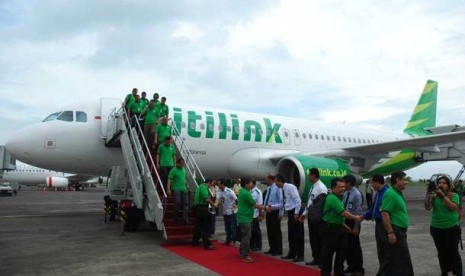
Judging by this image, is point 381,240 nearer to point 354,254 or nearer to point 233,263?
point 354,254

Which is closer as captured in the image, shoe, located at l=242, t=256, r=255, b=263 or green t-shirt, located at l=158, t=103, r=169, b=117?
shoe, located at l=242, t=256, r=255, b=263

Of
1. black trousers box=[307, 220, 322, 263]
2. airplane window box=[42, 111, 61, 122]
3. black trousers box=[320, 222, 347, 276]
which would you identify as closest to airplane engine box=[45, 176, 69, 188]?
airplane window box=[42, 111, 61, 122]

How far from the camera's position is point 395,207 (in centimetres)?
522

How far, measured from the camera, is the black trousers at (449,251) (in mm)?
6133

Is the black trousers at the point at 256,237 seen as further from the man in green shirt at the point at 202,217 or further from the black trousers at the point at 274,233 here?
the man in green shirt at the point at 202,217

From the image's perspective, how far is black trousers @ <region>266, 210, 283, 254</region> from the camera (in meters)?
8.34

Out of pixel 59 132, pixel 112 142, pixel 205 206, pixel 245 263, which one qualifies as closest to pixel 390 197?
pixel 245 263

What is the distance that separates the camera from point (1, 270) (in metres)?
6.57

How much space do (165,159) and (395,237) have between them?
6562mm

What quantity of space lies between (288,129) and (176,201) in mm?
9206

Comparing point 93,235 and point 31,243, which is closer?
point 31,243

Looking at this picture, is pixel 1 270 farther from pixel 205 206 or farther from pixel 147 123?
pixel 147 123

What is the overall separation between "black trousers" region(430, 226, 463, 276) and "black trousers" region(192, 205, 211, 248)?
427cm

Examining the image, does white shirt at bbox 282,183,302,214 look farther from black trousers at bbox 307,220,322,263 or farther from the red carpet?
the red carpet
